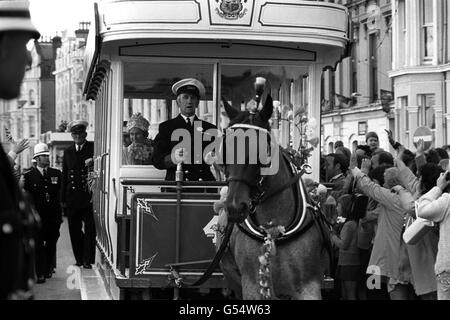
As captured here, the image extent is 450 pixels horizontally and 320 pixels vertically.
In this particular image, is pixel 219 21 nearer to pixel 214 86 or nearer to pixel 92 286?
pixel 214 86

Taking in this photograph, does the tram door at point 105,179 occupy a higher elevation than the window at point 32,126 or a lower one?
lower

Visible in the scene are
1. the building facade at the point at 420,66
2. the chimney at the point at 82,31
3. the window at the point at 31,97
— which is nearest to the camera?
the building facade at the point at 420,66

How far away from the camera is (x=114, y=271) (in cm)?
1108

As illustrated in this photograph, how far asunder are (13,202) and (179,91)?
629 cm

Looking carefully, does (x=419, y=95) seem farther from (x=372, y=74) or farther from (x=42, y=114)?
(x=42, y=114)

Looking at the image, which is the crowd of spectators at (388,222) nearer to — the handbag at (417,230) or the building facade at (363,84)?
the handbag at (417,230)

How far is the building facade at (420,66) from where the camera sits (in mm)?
34781

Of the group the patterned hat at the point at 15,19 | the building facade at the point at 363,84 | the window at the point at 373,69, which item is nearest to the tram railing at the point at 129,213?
the patterned hat at the point at 15,19

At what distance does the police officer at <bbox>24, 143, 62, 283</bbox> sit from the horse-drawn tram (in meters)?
4.76

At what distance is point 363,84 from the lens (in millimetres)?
43844

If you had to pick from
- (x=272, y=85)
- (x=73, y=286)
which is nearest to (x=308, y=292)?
(x=272, y=85)

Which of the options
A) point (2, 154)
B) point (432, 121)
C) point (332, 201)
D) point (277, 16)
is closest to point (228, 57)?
point (277, 16)

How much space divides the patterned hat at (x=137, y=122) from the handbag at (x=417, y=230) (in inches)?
112

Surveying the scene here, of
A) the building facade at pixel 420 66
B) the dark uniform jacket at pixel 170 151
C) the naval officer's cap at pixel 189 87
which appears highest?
the building facade at pixel 420 66
